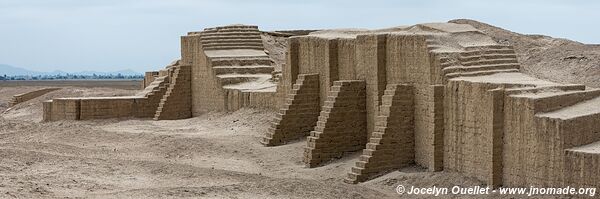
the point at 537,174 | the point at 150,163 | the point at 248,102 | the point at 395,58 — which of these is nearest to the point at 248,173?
the point at 150,163

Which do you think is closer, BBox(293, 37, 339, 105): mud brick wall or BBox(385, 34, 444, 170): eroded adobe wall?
BBox(385, 34, 444, 170): eroded adobe wall

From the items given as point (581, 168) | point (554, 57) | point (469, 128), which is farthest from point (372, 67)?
point (554, 57)

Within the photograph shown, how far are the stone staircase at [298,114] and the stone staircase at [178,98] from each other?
21.1 ft

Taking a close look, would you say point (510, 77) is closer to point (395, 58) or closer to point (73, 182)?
point (395, 58)

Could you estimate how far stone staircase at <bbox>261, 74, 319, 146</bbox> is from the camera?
19.4 meters

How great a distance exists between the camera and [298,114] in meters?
19.5

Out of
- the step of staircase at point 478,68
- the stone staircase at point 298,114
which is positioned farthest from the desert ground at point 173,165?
the step of staircase at point 478,68

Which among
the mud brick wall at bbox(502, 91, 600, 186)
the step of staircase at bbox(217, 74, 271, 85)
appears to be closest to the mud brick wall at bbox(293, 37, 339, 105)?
the step of staircase at bbox(217, 74, 271, 85)

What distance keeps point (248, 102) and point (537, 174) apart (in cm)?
1061

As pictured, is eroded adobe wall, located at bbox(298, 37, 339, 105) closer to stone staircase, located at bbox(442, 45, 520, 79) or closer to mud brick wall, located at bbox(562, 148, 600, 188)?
stone staircase, located at bbox(442, 45, 520, 79)

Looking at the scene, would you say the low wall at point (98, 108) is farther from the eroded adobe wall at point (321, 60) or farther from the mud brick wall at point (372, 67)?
the mud brick wall at point (372, 67)

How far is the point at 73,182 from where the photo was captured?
565 inches

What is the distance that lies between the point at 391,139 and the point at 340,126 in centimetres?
187

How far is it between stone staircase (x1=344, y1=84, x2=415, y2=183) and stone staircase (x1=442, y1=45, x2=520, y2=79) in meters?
0.96
